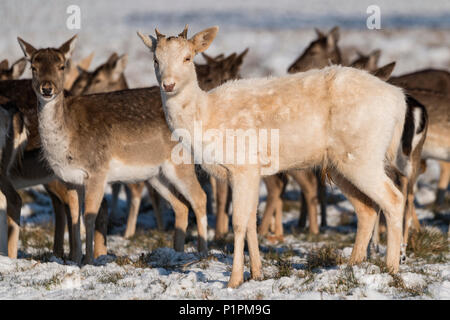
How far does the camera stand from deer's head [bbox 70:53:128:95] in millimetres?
12555

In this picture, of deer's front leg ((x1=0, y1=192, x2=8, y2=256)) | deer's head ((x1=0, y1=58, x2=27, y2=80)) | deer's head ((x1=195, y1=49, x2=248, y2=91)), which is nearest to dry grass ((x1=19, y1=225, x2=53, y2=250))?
deer's front leg ((x1=0, y1=192, x2=8, y2=256))

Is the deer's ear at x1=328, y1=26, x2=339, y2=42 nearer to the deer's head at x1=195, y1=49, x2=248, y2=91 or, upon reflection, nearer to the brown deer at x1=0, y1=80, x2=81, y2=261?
the deer's head at x1=195, y1=49, x2=248, y2=91

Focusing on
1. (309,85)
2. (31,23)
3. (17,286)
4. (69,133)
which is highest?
(31,23)

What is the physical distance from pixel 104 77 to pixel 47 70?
4.97m

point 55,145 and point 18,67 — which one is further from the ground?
point 18,67

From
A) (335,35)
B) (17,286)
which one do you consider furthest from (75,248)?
(335,35)

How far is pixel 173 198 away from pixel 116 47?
26.2 meters

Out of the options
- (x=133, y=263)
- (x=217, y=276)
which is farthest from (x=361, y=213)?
(x=133, y=263)

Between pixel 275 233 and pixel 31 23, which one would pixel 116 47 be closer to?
pixel 31 23

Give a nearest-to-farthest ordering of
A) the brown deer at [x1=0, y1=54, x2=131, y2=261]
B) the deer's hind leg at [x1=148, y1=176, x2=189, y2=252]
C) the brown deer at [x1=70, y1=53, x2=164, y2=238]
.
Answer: the brown deer at [x1=0, y1=54, x2=131, y2=261] → the deer's hind leg at [x1=148, y1=176, x2=189, y2=252] → the brown deer at [x1=70, y1=53, x2=164, y2=238]

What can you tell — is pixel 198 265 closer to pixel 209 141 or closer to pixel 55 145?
pixel 209 141

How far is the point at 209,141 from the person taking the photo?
21.4 ft

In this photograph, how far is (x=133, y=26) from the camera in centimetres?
4378

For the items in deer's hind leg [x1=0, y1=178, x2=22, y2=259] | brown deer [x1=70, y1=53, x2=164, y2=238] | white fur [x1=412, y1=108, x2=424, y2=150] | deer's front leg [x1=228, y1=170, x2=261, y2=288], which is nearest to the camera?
deer's front leg [x1=228, y1=170, x2=261, y2=288]
